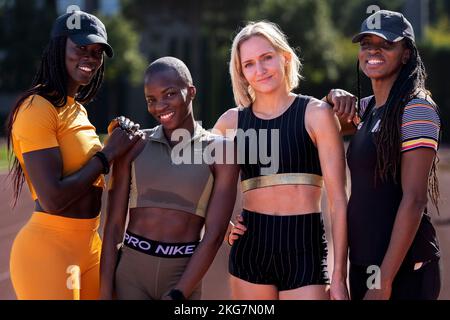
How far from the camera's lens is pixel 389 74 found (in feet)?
12.4

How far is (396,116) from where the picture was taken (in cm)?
358

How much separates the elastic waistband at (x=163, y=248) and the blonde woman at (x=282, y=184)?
0.32 meters

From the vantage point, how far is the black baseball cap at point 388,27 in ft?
12.2

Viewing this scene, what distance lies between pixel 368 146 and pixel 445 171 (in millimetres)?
18330

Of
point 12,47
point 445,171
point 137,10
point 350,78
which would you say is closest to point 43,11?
point 12,47

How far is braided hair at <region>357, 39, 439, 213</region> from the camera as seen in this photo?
11.5 feet

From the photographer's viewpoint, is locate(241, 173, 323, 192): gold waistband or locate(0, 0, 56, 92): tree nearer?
locate(241, 173, 323, 192): gold waistband

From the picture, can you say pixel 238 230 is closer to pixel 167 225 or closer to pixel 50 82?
pixel 167 225

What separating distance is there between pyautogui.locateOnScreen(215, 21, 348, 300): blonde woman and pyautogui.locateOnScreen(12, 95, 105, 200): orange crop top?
2.61ft

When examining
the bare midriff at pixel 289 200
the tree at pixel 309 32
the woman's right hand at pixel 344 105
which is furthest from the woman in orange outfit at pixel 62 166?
the tree at pixel 309 32

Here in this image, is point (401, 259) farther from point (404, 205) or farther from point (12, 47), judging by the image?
point (12, 47)

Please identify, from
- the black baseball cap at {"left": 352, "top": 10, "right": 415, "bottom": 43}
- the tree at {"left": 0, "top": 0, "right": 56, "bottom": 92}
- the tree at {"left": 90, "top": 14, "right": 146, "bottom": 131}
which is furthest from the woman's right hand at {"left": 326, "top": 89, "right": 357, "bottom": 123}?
the tree at {"left": 0, "top": 0, "right": 56, "bottom": 92}

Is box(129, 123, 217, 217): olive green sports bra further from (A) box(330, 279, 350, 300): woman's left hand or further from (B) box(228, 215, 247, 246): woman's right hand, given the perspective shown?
(A) box(330, 279, 350, 300): woman's left hand

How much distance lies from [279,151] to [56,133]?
44.7 inches
